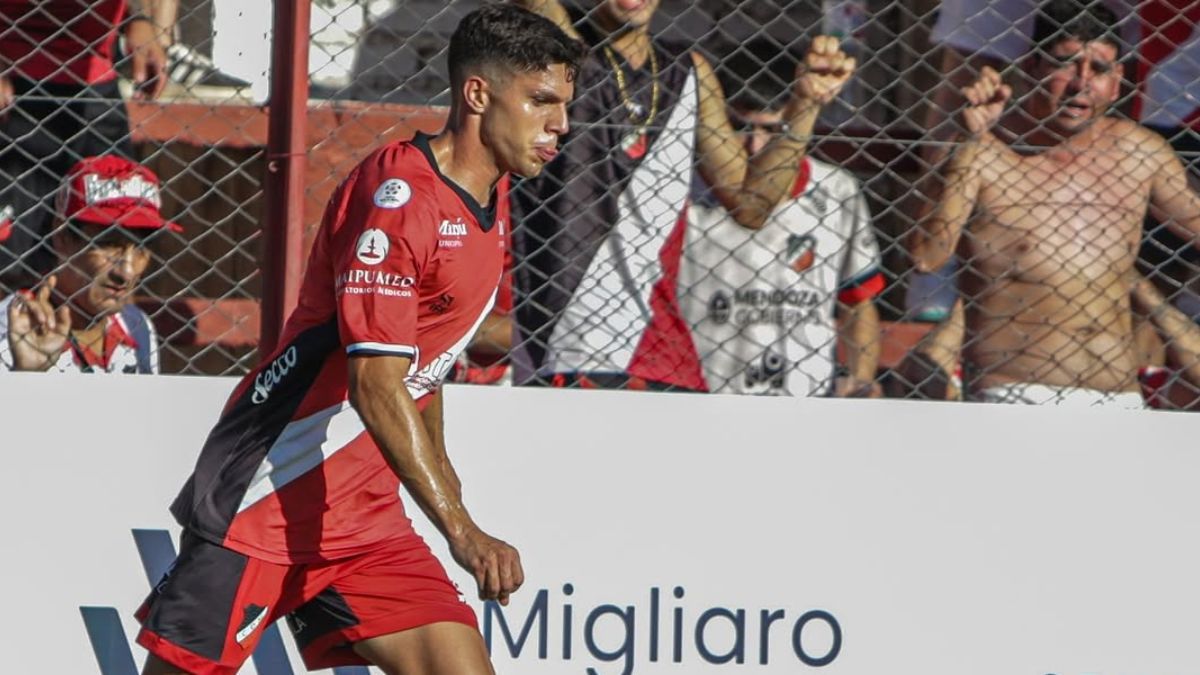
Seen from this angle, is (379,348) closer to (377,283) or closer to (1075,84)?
(377,283)

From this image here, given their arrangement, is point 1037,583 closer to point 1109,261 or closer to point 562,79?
point 1109,261

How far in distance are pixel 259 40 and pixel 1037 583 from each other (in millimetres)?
2219

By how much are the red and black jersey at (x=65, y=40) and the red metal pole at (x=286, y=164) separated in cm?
52

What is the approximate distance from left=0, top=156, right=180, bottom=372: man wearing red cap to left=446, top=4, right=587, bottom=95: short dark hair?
1.29 m

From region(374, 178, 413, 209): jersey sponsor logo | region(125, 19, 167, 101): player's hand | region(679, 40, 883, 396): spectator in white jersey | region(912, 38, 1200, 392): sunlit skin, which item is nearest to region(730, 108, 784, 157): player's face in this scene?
region(679, 40, 883, 396): spectator in white jersey

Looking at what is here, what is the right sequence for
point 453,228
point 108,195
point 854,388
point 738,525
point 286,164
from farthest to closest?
1. point 854,388
2. point 108,195
3. point 738,525
4. point 286,164
5. point 453,228

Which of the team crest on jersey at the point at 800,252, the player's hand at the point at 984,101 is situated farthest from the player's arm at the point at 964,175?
the team crest on jersey at the point at 800,252

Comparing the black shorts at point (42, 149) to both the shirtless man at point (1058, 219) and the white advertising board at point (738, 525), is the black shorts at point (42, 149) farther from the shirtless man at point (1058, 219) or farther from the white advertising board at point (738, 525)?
the shirtless man at point (1058, 219)

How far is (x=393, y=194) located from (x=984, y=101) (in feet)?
6.43

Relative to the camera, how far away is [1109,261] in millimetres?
4379

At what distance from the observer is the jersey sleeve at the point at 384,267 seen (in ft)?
9.65

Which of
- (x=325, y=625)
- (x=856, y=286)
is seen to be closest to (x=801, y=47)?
(x=856, y=286)

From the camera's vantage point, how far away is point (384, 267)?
116 inches

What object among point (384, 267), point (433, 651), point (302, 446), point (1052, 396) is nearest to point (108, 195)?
point (302, 446)
